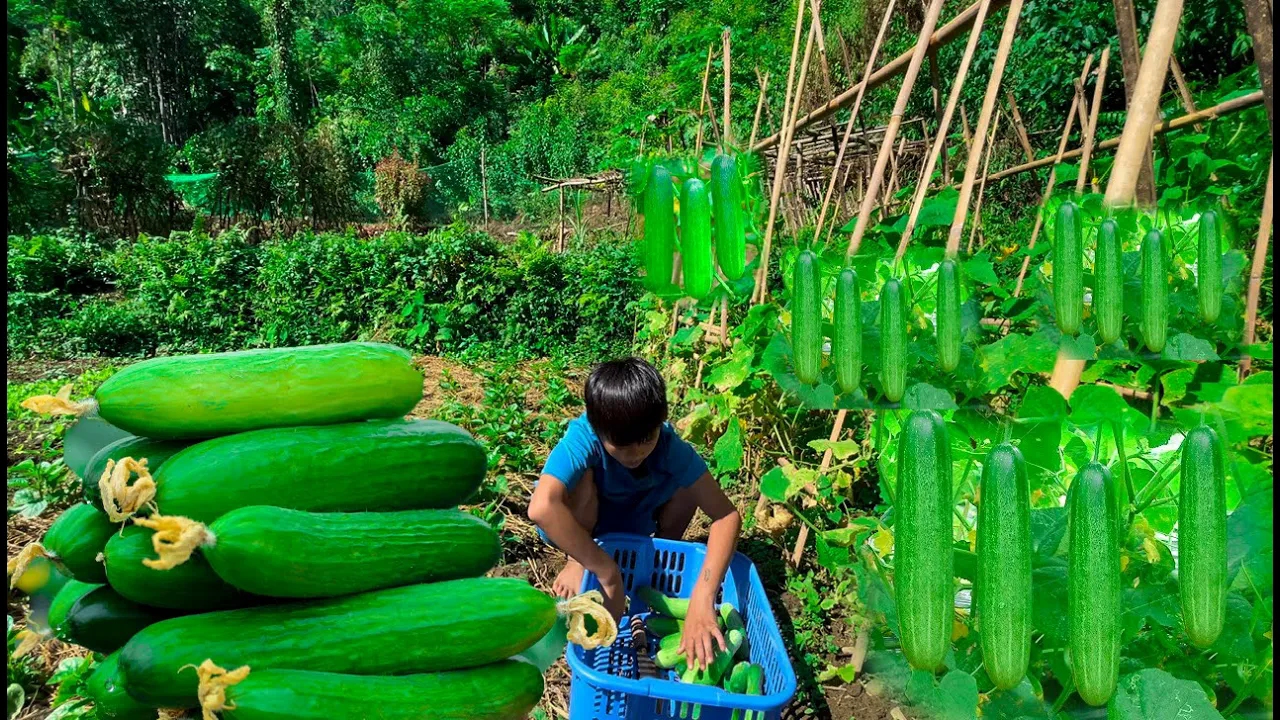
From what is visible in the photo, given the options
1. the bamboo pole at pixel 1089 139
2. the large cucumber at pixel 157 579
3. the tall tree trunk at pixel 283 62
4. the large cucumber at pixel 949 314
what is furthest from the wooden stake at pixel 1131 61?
the tall tree trunk at pixel 283 62

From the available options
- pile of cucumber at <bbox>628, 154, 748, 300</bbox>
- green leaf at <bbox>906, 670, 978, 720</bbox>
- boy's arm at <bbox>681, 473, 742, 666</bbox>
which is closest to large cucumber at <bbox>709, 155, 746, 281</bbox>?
pile of cucumber at <bbox>628, 154, 748, 300</bbox>

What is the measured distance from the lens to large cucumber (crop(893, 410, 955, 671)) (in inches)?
25.0

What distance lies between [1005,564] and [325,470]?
0.71 metres

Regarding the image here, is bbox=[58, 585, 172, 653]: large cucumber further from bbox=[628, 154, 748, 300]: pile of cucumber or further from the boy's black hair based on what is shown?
bbox=[628, 154, 748, 300]: pile of cucumber

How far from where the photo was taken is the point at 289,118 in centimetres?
2344

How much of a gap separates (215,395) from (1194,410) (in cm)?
132

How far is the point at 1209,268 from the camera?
1.10 m

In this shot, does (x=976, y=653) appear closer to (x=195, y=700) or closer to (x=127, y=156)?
(x=195, y=700)

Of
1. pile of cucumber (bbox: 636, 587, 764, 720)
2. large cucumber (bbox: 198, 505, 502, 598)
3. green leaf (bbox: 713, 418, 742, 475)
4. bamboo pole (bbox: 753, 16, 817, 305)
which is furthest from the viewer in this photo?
green leaf (bbox: 713, 418, 742, 475)

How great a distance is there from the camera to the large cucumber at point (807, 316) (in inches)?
45.4

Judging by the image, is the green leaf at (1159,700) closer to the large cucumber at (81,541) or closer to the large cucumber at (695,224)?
the large cucumber at (81,541)

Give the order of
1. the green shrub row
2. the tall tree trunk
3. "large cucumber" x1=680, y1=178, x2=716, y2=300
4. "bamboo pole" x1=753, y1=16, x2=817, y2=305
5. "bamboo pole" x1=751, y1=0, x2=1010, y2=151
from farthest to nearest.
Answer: the tall tree trunk < the green shrub row < "bamboo pole" x1=753, y1=16, x2=817, y2=305 < "large cucumber" x1=680, y1=178, x2=716, y2=300 < "bamboo pole" x1=751, y1=0, x2=1010, y2=151

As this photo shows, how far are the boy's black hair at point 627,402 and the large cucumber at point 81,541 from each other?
125cm

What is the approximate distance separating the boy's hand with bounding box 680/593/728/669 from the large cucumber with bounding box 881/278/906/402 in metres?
1.05
